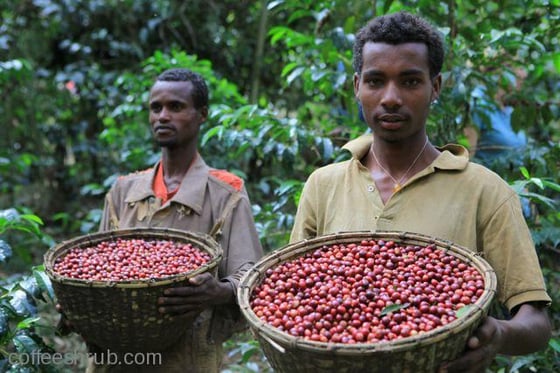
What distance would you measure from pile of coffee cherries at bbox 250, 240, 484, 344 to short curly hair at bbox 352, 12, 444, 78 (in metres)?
0.57

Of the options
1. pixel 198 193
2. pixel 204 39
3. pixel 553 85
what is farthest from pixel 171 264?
pixel 204 39

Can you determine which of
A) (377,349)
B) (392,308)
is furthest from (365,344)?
(392,308)

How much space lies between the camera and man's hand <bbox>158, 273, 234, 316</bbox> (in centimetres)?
194

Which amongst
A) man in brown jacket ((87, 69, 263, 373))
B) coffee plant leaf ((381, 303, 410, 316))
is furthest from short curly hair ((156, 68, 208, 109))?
coffee plant leaf ((381, 303, 410, 316))

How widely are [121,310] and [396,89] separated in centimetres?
110

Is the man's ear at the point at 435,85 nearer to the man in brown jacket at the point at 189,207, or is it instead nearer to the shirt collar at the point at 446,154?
the shirt collar at the point at 446,154

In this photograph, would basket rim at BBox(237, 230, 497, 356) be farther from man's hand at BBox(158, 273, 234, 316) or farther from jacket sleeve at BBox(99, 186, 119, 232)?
jacket sleeve at BBox(99, 186, 119, 232)

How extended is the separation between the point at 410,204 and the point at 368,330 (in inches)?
19.7

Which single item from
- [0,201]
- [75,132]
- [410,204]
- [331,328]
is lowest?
[0,201]

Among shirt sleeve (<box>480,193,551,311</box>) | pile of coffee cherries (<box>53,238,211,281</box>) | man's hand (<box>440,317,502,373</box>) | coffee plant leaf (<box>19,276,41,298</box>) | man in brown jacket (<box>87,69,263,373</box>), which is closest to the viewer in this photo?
man's hand (<box>440,317,502,373</box>)

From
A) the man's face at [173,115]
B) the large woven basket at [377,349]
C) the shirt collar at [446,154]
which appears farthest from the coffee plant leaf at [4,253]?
the shirt collar at [446,154]

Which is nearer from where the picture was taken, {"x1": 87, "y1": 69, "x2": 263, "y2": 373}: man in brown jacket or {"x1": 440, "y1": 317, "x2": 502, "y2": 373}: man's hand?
{"x1": 440, "y1": 317, "x2": 502, "y2": 373}: man's hand

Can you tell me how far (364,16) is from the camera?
358 cm

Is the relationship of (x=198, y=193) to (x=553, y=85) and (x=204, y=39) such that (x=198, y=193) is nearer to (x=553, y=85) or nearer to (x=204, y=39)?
(x=553, y=85)
